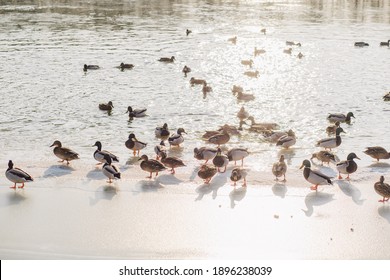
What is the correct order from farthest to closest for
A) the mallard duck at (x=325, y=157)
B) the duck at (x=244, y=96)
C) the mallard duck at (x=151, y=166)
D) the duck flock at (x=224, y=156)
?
the duck at (x=244, y=96) → the mallard duck at (x=325, y=157) → the mallard duck at (x=151, y=166) → the duck flock at (x=224, y=156)

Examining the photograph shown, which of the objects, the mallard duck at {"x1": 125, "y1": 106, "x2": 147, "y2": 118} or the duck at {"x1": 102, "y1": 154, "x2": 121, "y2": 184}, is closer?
the duck at {"x1": 102, "y1": 154, "x2": 121, "y2": 184}

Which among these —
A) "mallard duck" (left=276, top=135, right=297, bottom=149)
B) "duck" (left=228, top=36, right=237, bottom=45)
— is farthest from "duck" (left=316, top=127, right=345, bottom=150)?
"duck" (left=228, top=36, right=237, bottom=45)

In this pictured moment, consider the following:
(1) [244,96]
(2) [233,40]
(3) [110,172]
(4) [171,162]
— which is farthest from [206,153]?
(2) [233,40]

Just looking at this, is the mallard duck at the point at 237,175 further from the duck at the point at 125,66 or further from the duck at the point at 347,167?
the duck at the point at 125,66

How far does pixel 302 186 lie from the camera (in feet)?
54.5

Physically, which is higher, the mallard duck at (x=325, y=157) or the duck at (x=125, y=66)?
the duck at (x=125, y=66)

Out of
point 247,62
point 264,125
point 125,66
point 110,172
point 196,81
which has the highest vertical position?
point 110,172

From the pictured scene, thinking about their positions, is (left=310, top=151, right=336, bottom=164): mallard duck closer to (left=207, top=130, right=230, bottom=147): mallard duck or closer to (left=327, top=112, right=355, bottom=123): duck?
(left=207, top=130, right=230, bottom=147): mallard duck

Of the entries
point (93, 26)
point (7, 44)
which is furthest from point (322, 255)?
point (93, 26)

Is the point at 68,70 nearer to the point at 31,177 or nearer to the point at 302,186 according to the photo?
the point at 31,177

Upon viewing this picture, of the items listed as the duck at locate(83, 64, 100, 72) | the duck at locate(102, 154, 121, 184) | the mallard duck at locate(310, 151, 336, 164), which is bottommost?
the mallard duck at locate(310, 151, 336, 164)

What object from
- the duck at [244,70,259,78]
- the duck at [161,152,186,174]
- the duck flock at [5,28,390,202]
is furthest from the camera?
the duck at [244,70,259,78]

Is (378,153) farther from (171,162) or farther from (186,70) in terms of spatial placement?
(186,70)

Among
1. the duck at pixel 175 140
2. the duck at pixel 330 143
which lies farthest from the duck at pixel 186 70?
the duck at pixel 330 143
